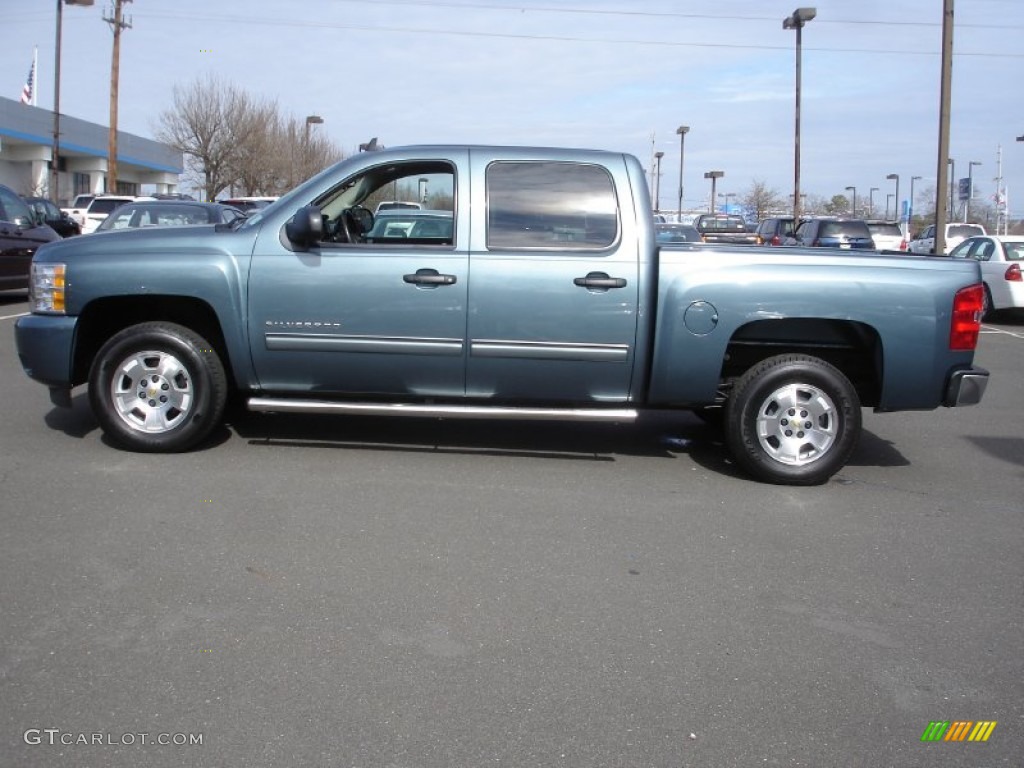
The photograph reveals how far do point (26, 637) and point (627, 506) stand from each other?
3.10 meters

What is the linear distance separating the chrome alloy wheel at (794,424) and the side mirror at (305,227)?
291 cm

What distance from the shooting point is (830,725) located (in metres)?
3.30

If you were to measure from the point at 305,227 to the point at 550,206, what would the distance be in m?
1.50

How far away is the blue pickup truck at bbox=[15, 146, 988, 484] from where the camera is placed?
5.91 meters

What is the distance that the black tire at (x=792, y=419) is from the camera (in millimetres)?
5992

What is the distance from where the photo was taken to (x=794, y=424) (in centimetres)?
607

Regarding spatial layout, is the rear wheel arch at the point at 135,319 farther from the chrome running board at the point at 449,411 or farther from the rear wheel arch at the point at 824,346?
the rear wheel arch at the point at 824,346

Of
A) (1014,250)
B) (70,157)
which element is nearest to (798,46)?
(1014,250)

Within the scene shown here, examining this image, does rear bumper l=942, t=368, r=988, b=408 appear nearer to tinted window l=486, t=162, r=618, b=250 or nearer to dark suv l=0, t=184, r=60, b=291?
tinted window l=486, t=162, r=618, b=250

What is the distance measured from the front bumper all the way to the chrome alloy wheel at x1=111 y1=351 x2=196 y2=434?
31 cm

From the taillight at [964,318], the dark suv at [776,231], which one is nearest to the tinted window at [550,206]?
the taillight at [964,318]

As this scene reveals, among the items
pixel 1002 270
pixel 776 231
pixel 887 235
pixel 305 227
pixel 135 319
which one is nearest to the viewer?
pixel 305 227

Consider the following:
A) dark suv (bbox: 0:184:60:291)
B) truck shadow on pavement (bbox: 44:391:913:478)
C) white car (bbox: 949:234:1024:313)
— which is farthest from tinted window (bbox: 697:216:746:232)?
truck shadow on pavement (bbox: 44:391:913:478)

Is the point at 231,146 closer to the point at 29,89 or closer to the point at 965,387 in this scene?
the point at 29,89
